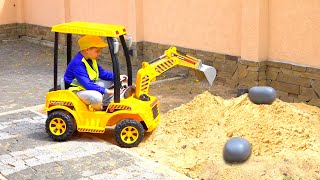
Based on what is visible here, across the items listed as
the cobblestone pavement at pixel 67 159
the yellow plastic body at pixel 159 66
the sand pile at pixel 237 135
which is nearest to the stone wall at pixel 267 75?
the sand pile at pixel 237 135

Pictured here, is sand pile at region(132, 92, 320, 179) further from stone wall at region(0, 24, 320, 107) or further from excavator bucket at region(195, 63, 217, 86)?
stone wall at region(0, 24, 320, 107)

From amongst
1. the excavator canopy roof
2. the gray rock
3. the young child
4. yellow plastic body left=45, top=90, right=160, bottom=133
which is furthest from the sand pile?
the excavator canopy roof

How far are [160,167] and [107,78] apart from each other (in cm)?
188

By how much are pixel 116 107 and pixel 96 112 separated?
0.31m

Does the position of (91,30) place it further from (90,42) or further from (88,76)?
(88,76)

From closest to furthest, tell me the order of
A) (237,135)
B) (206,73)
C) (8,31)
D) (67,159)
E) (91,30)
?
(67,159) → (237,135) → (91,30) → (206,73) → (8,31)

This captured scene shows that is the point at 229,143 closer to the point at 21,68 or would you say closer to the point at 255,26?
the point at 255,26

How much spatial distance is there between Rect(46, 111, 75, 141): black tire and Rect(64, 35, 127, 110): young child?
325mm

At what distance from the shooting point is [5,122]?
8.62 meters

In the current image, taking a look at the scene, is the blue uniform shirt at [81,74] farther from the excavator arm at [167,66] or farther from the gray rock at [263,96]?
the gray rock at [263,96]

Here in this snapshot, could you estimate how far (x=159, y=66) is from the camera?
303 inches

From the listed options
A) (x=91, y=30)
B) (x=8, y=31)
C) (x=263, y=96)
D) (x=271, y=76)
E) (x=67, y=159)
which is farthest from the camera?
(x=8, y=31)

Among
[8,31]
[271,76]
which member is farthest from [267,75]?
[8,31]

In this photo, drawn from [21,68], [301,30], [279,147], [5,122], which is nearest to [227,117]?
[279,147]
